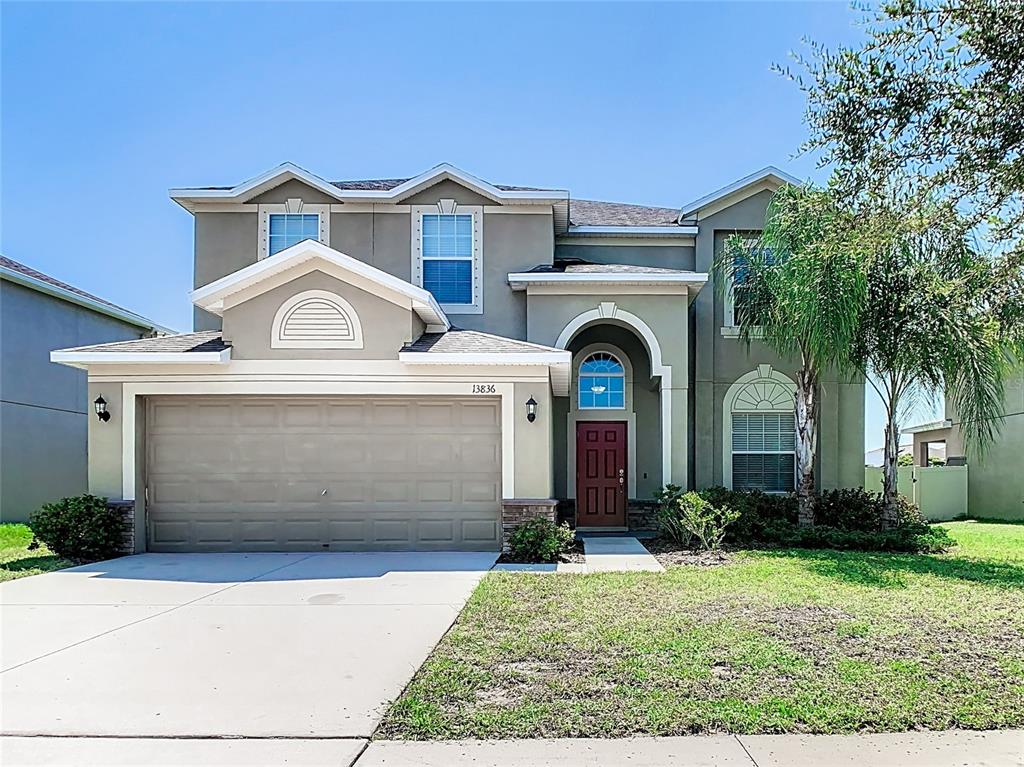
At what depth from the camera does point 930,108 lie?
6.09 meters

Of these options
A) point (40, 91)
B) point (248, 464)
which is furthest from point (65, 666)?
point (40, 91)

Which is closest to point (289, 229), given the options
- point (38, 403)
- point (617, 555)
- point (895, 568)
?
point (38, 403)

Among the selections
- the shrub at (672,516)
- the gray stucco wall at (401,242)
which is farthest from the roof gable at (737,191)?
the shrub at (672,516)

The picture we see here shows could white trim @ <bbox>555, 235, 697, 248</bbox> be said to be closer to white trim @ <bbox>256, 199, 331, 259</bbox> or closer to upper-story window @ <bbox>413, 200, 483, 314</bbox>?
upper-story window @ <bbox>413, 200, 483, 314</bbox>

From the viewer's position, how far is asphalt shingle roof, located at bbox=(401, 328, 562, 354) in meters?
12.1

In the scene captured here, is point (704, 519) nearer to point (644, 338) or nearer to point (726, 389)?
point (644, 338)

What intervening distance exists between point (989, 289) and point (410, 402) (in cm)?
827

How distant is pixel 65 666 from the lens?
20.4ft

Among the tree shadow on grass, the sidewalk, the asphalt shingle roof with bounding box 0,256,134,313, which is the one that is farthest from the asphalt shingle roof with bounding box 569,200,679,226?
the sidewalk

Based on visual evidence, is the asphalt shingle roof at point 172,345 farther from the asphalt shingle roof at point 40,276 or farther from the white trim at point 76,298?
the asphalt shingle roof at point 40,276

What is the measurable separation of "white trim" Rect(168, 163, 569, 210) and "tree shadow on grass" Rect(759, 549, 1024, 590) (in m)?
8.05

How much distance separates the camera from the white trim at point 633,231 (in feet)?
53.2

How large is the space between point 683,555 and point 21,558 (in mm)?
10247

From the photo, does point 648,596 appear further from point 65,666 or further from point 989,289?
point 65,666
